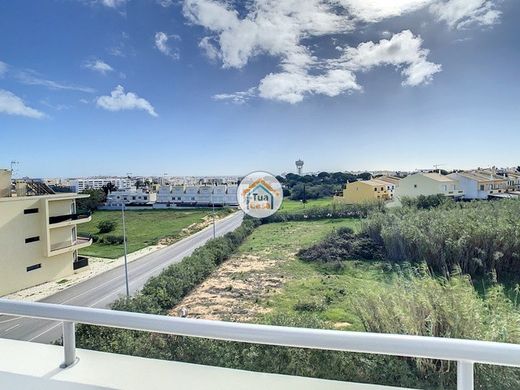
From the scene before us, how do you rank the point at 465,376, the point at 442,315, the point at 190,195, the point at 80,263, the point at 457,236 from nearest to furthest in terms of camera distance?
the point at 465,376, the point at 442,315, the point at 457,236, the point at 80,263, the point at 190,195

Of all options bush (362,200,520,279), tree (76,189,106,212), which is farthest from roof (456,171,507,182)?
tree (76,189,106,212)

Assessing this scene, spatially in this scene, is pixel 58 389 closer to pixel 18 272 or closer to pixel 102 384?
pixel 102 384

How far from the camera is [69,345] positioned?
1303mm

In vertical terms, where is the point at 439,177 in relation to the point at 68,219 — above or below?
above

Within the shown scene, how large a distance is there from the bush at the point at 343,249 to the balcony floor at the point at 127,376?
3.02ft

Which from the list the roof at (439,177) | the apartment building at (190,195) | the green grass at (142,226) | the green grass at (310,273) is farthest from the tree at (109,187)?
the roof at (439,177)

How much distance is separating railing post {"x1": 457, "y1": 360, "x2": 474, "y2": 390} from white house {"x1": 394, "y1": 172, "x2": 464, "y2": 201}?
1.30m

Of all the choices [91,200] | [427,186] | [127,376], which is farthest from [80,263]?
[427,186]

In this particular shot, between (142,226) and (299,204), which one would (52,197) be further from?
(299,204)

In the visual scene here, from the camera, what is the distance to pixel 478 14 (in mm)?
1884

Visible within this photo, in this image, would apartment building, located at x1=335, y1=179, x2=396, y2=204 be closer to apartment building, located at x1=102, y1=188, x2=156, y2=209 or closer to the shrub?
the shrub

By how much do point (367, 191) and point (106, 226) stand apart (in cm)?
166

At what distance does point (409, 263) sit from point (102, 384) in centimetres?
158

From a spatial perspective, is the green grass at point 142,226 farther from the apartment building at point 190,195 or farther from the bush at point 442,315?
the bush at point 442,315
